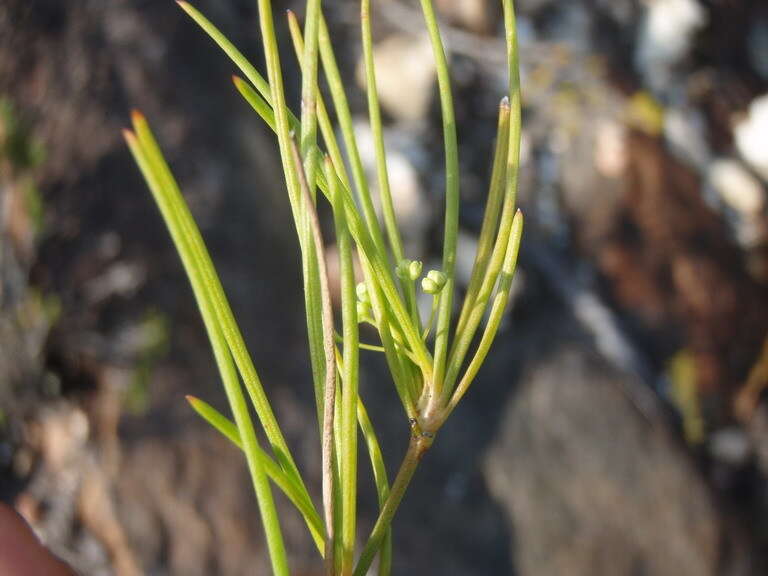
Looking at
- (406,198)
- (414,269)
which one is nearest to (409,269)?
(414,269)

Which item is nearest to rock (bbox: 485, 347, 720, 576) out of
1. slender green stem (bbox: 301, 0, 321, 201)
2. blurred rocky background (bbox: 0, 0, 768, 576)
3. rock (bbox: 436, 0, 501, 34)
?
blurred rocky background (bbox: 0, 0, 768, 576)

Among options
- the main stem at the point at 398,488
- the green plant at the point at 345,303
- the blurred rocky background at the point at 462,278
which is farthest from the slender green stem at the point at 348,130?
the blurred rocky background at the point at 462,278

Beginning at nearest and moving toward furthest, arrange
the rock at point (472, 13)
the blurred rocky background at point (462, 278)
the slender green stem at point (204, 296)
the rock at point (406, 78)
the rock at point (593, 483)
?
the slender green stem at point (204, 296), the blurred rocky background at point (462, 278), the rock at point (593, 483), the rock at point (406, 78), the rock at point (472, 13)

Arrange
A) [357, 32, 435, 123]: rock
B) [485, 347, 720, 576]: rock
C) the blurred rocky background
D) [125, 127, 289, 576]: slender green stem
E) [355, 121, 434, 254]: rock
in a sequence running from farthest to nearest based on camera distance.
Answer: [357, 32, 435, 123]: rock → [355, 121, 434, 254]: rock → [485, 347, 720, 576]: rock → the blurred rocky background → [125, 127, 289, 576]: slender green stem

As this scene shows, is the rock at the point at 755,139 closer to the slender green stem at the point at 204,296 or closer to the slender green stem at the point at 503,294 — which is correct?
the slender green stem at the point at 503,294

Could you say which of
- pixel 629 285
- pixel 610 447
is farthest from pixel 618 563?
pixel 629 285

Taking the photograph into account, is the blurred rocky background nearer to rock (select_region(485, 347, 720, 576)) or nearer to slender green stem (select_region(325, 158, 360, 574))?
rock (select_region(485, 347, 720, 576))

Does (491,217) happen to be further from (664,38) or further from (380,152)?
(664,38)
